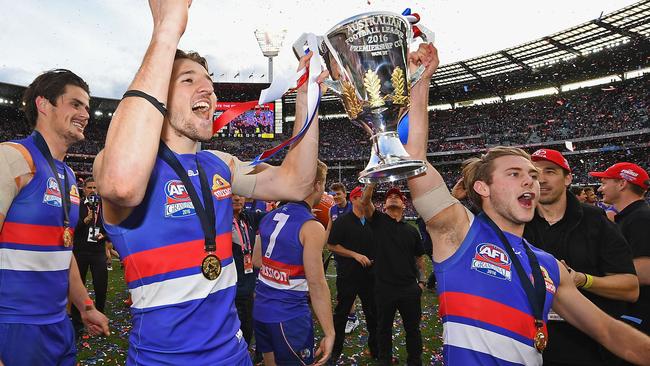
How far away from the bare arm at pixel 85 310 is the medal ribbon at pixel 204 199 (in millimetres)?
1541

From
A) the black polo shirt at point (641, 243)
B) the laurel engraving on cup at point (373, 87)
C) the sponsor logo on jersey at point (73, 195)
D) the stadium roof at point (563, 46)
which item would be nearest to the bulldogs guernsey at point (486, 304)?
the laurel engraving on cup at point (373, 87)

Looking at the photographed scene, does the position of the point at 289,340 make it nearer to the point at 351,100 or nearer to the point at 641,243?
the point at 351,100

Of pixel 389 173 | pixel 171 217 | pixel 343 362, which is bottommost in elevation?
pixel 343 362

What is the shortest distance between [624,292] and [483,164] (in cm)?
157

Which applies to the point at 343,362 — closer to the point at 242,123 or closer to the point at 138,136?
the point at 138,136

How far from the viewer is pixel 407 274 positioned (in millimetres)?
5797

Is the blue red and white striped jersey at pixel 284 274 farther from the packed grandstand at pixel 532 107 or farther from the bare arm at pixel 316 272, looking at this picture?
the packed grandstand at pixel 532 107

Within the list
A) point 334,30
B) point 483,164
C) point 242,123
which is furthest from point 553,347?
point 242,123

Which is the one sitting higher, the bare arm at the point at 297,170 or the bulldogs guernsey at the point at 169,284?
the bare arm at the point at 297,170

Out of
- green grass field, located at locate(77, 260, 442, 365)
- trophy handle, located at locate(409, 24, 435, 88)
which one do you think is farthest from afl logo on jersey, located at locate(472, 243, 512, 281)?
green grass field, located at locate(77, 260, 442, 365)

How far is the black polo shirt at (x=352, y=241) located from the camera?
6.76m

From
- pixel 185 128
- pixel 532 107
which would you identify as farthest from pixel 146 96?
pixel 532 107

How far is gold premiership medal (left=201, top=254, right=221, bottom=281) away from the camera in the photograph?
1712 millimetres

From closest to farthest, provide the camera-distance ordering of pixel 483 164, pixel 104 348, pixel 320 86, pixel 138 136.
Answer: pixel 138 136, pixel 320 86, pixel 483 164, pixel 104 348
